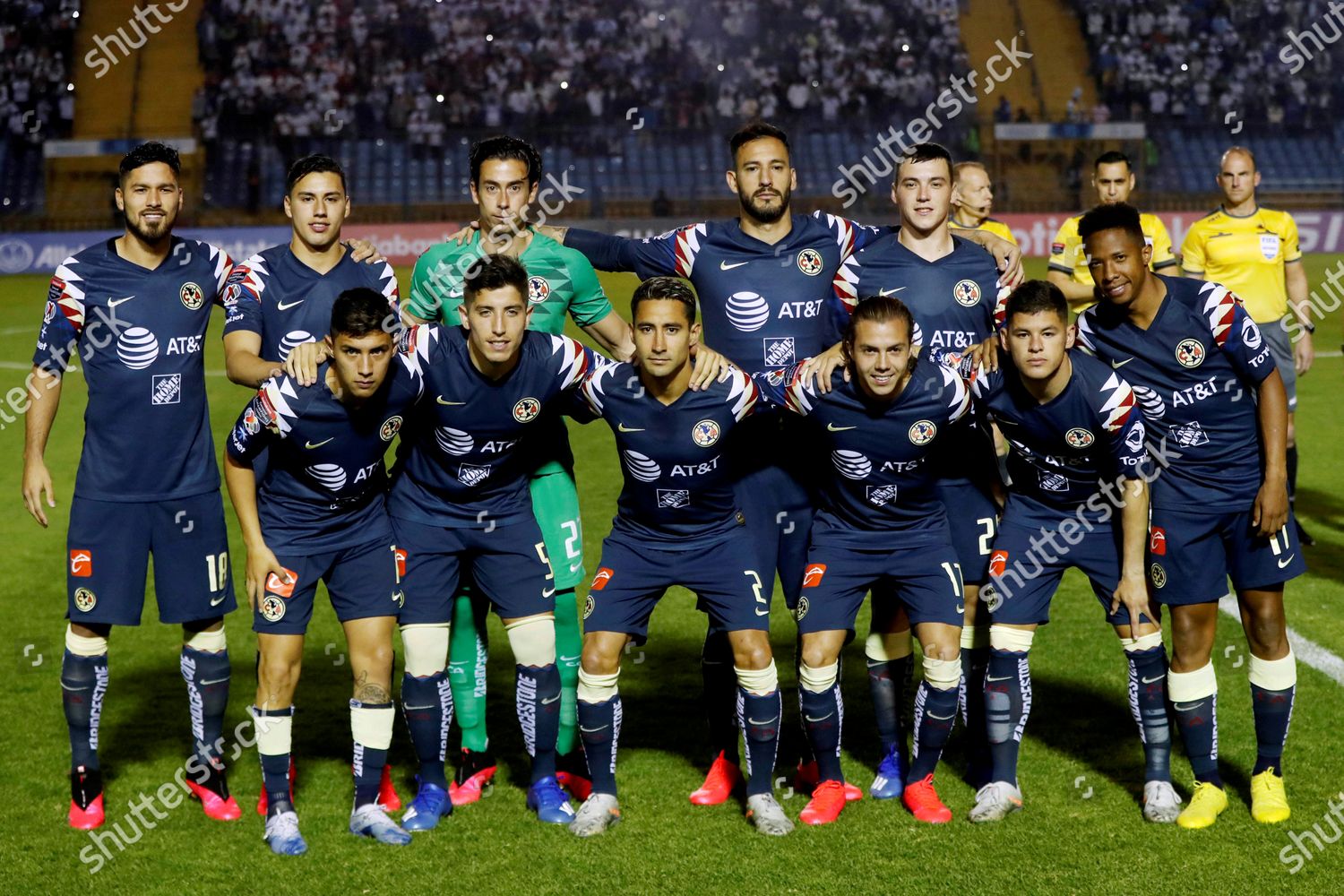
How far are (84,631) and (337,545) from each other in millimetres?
1097

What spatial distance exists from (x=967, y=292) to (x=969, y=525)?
3.03 feet

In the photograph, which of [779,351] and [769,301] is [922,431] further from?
[769,301]

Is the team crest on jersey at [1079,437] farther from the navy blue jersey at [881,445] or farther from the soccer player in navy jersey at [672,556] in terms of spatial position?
the soccer player in navy jersey at [672,556]

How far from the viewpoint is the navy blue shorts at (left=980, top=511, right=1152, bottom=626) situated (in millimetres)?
5305

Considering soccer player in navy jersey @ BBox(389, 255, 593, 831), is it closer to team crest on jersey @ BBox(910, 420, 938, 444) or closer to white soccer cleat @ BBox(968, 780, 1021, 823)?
team crest on jersey @ BBox(910, 420, 938, 444)

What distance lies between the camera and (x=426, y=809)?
5.45 m

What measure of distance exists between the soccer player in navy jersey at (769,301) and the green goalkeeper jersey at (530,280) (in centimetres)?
40

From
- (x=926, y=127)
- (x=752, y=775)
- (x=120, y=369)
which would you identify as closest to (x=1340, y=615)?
(x=752, y=775)

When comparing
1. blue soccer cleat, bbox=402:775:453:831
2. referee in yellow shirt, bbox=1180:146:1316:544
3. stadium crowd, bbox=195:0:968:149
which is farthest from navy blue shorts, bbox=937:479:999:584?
stadium crowd, bbox=195:0:968:149

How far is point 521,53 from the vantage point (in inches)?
1275

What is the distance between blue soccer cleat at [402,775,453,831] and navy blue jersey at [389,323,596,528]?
3.41 feet

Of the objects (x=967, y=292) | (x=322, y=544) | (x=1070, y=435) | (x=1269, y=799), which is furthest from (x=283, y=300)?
(x=1269, y=799)

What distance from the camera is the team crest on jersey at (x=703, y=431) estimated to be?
5266 millimetres

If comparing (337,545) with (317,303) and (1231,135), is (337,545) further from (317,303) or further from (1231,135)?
(1231,135)
